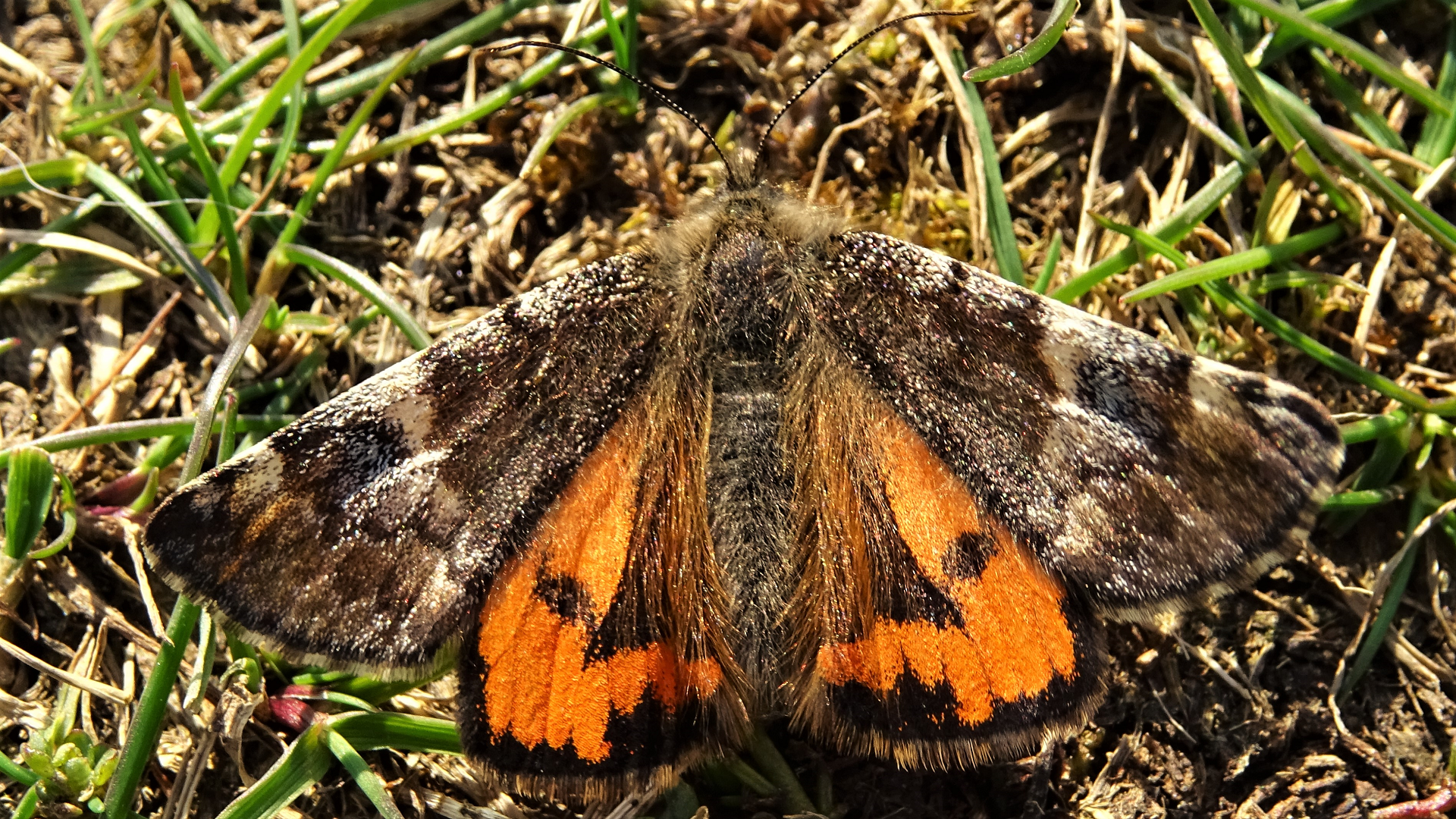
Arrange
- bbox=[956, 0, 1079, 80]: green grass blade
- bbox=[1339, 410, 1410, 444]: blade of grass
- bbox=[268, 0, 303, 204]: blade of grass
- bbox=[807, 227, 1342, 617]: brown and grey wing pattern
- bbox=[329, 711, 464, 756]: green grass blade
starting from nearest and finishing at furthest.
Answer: bbox=[807, 227, 1342, 617]: brown and grey wing pattern
bbox=[956, 0, 1079, 80]: green grass blade
bbox=[329, 711, 464, 756]: green grass blade
bbox=[1339, 410, 1410, 444]: blade of grass
bbox=[268, 0, 303, 204]: blade of grass

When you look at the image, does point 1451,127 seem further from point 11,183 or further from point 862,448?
point 11,183

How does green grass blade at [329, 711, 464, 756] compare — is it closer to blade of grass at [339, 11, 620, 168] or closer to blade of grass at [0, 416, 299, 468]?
blade of grass at [0, 416, 299, 468]

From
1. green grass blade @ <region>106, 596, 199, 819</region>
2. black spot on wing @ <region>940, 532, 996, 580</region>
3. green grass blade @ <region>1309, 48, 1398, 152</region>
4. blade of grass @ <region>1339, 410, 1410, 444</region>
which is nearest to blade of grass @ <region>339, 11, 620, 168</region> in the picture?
green grass blade @ <region>106, 596, 199, 819</region>

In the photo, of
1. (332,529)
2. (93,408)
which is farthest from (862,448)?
(93,408)

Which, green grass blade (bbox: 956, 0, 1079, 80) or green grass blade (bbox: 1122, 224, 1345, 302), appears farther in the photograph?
green grass blade (bbox: 1122, 224, 1345, 302)

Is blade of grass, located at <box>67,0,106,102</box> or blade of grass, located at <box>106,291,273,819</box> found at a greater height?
blade of grass, located at <box>67,0,106,102</box>

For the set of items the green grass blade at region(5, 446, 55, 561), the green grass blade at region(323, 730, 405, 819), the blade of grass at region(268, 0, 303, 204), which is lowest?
the green grass blade at region(323, 730, 405, 819)

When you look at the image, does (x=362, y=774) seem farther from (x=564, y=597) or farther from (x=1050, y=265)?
(x=1050, y=265)
